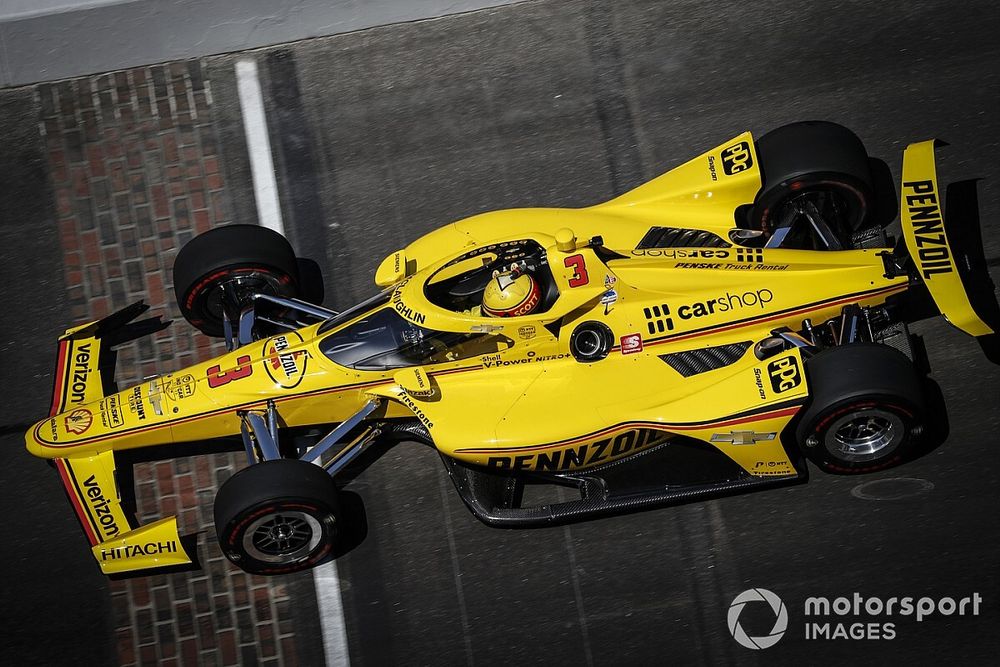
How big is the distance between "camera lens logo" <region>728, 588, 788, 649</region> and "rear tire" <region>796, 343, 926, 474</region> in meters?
1.09

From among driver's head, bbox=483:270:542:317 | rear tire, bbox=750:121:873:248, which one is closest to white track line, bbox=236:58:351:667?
driver's head, bbox=483:270:542:317

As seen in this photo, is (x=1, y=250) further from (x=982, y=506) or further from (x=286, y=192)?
(x=982, y=506)

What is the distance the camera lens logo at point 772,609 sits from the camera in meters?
7.30

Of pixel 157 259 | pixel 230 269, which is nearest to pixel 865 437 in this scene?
pixel 230 269

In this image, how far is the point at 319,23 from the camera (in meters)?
9.62

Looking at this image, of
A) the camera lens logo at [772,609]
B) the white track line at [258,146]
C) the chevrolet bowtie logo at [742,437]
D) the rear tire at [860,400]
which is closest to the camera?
the rear tire at [860,400]

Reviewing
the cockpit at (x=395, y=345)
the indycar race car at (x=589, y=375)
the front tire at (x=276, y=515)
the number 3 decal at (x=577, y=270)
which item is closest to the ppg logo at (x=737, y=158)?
→ the indycar race car at (x=589, y=375)

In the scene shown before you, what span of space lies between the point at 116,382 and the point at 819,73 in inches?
258

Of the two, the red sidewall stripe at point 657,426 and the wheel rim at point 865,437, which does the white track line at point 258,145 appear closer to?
the red sidewall stripe at point 657,426

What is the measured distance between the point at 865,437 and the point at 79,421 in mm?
5457

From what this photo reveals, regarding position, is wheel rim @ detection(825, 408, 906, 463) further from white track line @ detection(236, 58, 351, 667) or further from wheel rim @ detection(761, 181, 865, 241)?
white track line @ detection(236, 58, 351, 667)

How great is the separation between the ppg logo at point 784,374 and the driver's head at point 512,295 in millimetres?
1591

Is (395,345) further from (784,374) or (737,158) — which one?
(737,158)

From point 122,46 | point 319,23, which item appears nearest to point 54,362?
point 122,46
